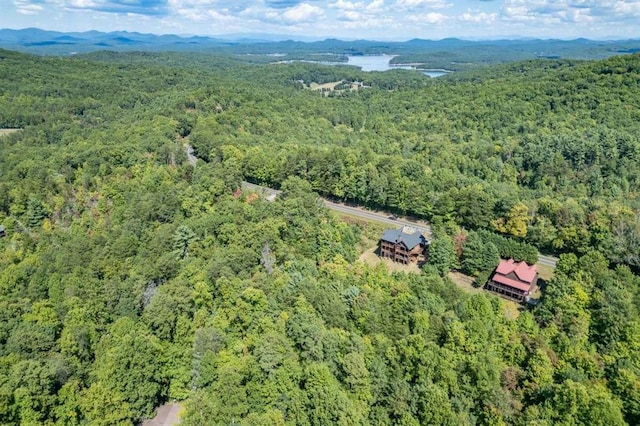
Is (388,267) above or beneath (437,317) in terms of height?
beneath

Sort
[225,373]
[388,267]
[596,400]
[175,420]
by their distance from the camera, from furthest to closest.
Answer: [388,267], [175,420], [225,373], [596,400]

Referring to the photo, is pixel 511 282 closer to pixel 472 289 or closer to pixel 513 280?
pixel 513 280

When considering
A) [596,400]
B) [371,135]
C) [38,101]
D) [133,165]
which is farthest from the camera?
[38,101]

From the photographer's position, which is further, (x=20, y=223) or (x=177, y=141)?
(x=177, y=141)

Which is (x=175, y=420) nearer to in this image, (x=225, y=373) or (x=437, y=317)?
(x=225, y=373)

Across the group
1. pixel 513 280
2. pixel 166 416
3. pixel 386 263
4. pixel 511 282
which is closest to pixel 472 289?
pixel 511 282

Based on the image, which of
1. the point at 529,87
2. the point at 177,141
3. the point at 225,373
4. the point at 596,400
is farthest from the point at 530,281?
the point at 529,87
